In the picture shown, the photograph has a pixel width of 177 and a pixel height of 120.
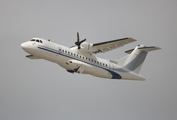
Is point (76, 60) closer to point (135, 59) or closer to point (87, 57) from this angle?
point (87, 57)

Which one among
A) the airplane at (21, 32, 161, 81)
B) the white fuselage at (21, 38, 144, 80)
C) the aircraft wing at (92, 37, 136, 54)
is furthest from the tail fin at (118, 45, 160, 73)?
the aircraft wing at (92, 37, 136, 54)

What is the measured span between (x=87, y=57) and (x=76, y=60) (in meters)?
1.09

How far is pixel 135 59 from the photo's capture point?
28.7 metres

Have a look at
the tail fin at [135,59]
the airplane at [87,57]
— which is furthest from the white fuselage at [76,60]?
the tail fin at [135,59]

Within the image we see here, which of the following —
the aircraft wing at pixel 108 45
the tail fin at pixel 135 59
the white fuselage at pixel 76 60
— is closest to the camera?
the white fuselage at pixel 76 60

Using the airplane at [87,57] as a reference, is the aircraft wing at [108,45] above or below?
above

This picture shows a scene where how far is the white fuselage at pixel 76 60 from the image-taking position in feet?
77.8

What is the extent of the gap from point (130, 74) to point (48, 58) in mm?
7577

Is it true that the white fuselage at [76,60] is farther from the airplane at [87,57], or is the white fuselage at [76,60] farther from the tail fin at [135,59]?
the tail fin at [135,59]

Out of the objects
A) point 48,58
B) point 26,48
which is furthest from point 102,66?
point 26,48

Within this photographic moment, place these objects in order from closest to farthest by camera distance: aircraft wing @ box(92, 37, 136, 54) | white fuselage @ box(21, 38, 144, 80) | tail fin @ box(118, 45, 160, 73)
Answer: white fuselage @ box(21, 38, 144, 80)
aircraft wing @ box(92, 37, 136, 54)
tail fin @ box(118, 45, 160, 73)

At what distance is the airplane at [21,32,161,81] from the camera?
23.8 meters

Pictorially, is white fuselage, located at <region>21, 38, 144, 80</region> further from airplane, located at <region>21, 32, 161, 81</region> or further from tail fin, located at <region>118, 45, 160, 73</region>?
tail fin, located at <region>118, 45, 160, 73</region>

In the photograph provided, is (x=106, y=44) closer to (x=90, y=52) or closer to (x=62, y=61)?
(x=90, y=52)
